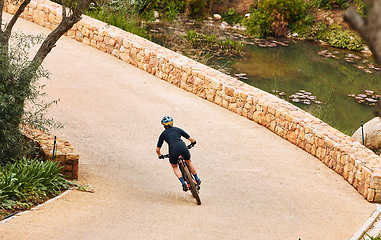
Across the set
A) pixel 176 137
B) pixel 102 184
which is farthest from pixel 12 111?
pixel 176 137

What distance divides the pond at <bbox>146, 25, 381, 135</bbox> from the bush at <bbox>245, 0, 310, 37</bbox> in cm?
90

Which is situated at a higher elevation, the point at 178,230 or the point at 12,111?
the point at 12,111

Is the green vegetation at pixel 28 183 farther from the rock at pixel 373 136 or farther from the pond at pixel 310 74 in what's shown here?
the pond at pixel 310 74

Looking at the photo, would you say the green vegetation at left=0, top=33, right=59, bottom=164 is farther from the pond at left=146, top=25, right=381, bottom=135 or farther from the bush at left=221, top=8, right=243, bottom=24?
the bush at left=221, top=8, right=243, bottom=24

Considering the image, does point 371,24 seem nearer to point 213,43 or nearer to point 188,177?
point 188,177

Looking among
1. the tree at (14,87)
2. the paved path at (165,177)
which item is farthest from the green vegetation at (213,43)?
the tree at (14,87)

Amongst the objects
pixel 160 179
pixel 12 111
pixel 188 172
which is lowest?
pixel 160 179

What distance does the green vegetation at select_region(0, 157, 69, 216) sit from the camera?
7892mm

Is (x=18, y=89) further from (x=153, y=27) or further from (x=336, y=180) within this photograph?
(x=153, y=27)

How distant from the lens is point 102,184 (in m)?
9.44

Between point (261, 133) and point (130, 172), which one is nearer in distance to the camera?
point (130, 172)

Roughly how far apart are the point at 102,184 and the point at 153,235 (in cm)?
224

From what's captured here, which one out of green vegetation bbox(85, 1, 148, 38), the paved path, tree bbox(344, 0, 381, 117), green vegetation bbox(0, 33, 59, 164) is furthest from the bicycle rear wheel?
green vegetation bbox(85, 1, 148, 38)

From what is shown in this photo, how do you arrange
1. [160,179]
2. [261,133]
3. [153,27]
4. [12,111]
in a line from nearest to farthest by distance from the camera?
[12,111] < [160,179] < [261,133] < [153,27]
